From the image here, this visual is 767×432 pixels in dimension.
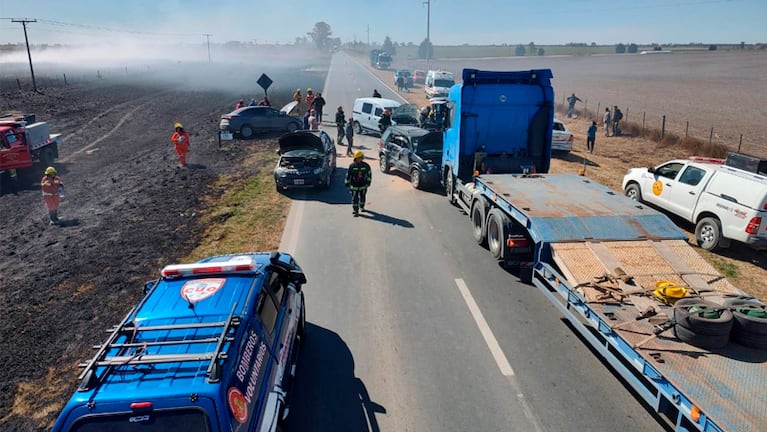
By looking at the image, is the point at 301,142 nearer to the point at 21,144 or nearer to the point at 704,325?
the point at 21,144

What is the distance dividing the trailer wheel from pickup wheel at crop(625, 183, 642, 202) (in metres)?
5.85

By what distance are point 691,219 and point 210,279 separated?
11.5 m

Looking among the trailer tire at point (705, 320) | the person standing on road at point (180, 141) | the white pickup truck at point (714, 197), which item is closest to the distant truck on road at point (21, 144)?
the person standing on road at point (180, 141)

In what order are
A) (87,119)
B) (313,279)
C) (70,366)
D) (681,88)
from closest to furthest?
(70,366) → (313,279) → (87,119) → (681,88)

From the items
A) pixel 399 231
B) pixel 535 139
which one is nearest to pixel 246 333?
pixel 399 231

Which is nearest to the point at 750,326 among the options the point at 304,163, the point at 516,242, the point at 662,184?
the point at 516,242

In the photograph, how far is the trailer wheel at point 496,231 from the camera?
10016mm

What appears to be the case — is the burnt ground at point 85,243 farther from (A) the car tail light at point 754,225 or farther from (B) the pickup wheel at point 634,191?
(A) the car tail light at point 754,225

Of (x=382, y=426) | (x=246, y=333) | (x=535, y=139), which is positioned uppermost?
(x=535, y=139)

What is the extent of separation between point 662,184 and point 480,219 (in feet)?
18.1

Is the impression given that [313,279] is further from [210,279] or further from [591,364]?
[591,364]

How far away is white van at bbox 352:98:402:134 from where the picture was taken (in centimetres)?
2567

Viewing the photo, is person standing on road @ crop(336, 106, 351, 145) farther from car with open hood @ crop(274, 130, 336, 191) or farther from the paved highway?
the paved highway

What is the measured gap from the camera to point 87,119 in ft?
104
